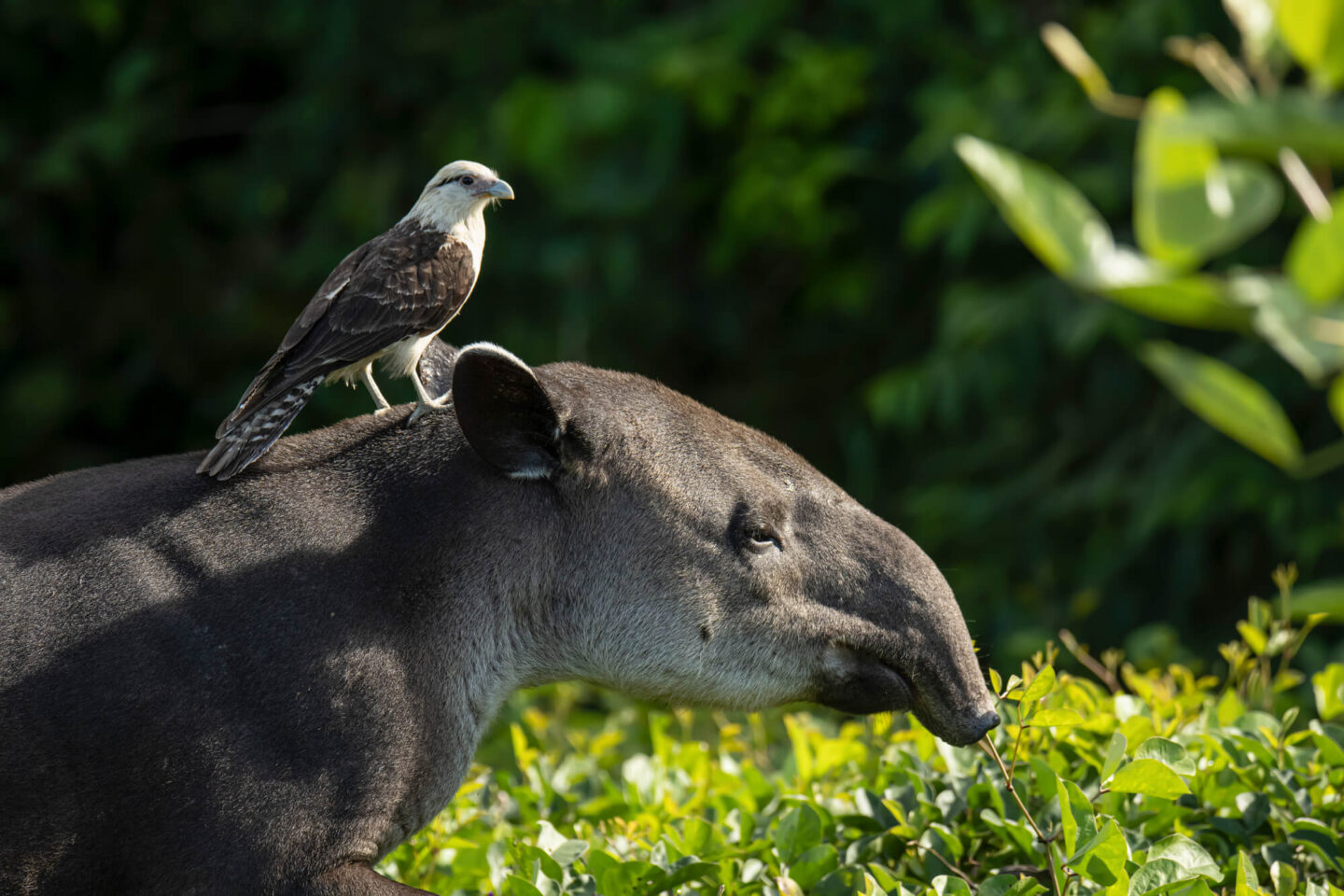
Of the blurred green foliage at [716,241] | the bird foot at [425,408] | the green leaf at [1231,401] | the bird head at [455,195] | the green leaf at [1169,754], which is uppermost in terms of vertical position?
the green leaf at [1231,401]

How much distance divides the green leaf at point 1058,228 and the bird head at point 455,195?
177cm

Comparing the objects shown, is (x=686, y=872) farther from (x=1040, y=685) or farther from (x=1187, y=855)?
(x=1187, y=855)

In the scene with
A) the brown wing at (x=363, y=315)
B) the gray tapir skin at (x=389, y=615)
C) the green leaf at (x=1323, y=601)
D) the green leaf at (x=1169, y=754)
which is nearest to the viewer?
the green leaf at (x=1323, y=601)

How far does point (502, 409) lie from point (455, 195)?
0.42 metres

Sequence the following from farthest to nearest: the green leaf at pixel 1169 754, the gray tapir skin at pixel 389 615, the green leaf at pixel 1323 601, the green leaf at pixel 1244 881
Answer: the green leaf at pixel 1169 754, the gray tapir skin at pixel 389 615, the green leaf at pixel 1244 881, the green leaf at pixel 1323 601

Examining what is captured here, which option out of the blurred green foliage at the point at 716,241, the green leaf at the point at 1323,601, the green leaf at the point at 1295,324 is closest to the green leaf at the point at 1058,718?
the green leaf at the point at 1323,601

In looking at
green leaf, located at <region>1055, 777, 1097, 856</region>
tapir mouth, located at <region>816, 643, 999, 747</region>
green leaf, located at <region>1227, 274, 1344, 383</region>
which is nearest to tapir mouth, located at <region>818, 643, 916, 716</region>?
tapir mouth, located at <region>816, 643, 999, 747</region>

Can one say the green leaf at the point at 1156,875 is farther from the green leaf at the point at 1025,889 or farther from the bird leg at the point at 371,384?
the bird leg at the point at 371,384

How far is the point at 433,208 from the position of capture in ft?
8.30

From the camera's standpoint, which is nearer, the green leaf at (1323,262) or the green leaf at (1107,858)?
the green leaf at (1323,262)

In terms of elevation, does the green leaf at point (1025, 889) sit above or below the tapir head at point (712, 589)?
below

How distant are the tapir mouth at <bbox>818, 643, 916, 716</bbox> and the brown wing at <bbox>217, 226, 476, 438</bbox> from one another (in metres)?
0.98

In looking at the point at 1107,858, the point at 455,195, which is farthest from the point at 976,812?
the point at 455,195

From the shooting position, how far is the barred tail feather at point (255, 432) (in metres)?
2.33
